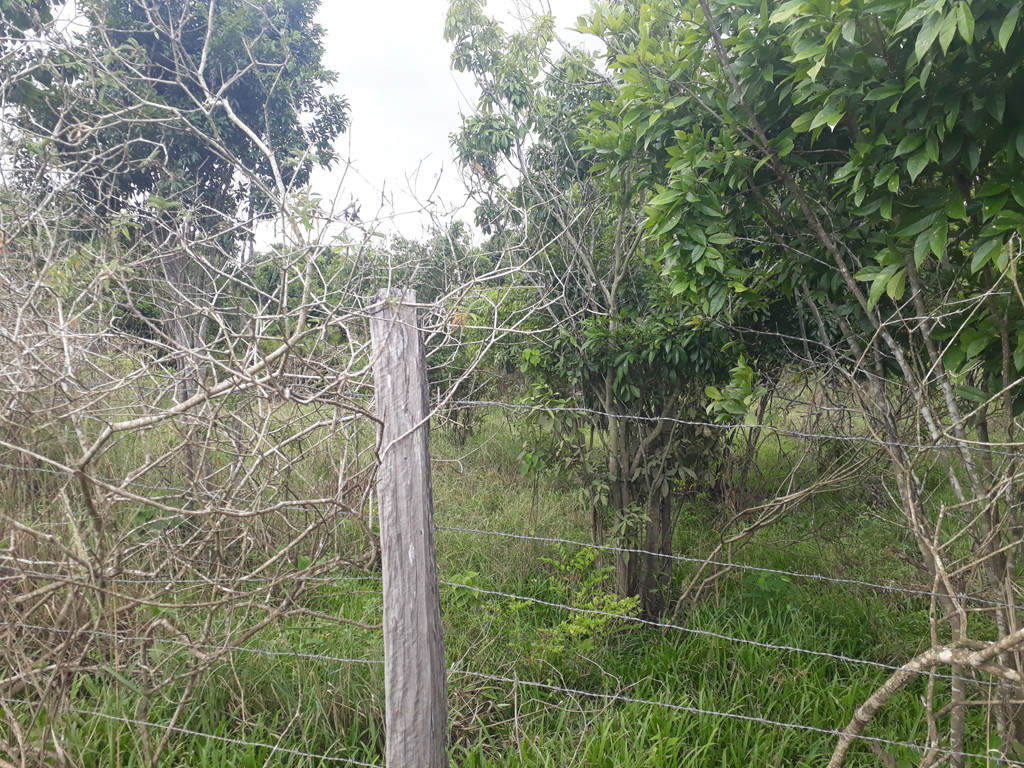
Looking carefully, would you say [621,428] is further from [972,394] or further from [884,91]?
[884,91]

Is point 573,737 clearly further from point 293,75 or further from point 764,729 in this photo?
point 293,75

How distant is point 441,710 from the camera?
1.70 meters

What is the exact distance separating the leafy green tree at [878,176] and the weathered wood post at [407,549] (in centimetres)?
114

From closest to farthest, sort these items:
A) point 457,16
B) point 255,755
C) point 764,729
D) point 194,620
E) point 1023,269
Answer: point 1023,269, point 255,755, point 764,729, point 194,620, point 457,16

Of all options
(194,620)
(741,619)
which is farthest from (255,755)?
(741,619)

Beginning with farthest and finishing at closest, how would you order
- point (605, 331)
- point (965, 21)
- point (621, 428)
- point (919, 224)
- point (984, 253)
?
point (621, 428)
point (605, 331)
point (919, 224)
point (984, 253)
point (965, 21)

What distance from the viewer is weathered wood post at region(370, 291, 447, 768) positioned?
5.45 feet

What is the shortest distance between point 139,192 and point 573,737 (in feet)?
39.4

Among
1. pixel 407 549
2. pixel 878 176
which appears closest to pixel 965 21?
pixel 878 176

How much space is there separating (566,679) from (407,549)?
5.20 ft

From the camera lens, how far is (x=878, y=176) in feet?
5.80

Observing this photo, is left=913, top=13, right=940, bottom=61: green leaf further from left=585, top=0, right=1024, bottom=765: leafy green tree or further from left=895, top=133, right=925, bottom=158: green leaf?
left=895, top=133, right=925, bottom=158: green leaf

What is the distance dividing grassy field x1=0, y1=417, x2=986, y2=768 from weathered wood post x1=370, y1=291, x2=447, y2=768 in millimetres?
292

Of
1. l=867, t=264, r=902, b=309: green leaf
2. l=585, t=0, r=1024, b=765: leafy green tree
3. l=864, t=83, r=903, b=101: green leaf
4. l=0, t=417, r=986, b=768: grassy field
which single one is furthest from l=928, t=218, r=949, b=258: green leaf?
l=0, t=417, r=986, b=768: grassy field
